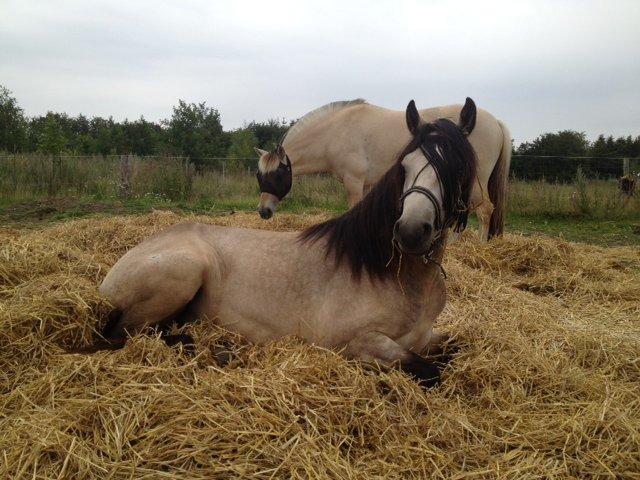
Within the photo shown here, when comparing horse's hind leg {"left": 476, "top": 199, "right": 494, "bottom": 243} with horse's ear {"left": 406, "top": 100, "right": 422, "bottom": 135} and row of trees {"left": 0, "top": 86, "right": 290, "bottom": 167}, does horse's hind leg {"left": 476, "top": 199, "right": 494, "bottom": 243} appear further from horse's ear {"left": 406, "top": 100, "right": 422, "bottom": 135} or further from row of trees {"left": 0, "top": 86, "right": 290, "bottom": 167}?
row of trees {"left": 0, "top": 86, "right": 290, "bottom": 167}

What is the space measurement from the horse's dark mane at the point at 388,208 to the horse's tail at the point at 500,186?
4.60 metres

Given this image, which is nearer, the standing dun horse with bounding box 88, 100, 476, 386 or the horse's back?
the standing dun horse with bounding box 88, 100, 476, 386

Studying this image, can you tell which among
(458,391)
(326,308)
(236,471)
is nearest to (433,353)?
(458,391)

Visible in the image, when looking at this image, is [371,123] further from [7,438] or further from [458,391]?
[7,438]

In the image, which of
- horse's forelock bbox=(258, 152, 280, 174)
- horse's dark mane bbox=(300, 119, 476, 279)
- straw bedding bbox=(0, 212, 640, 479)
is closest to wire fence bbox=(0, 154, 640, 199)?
horse's forelock bbox=(258, 152, 280, 174)

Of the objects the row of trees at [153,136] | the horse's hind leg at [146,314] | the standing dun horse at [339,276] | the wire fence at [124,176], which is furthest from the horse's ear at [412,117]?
the row of trees at [153,136]

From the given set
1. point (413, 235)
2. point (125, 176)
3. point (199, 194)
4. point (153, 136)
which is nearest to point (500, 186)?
point (413, 235)

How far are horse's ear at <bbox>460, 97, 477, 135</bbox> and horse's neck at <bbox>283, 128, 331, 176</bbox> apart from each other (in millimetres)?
4835

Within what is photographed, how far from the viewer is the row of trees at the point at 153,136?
92.0ft

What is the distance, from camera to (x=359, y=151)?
7.12m

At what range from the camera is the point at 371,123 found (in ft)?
23.5

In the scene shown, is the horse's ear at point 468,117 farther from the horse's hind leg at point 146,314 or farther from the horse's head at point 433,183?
the horse's hind leg at point 146,314

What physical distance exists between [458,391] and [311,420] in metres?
0.98

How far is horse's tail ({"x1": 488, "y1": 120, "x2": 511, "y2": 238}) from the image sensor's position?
699 cm
